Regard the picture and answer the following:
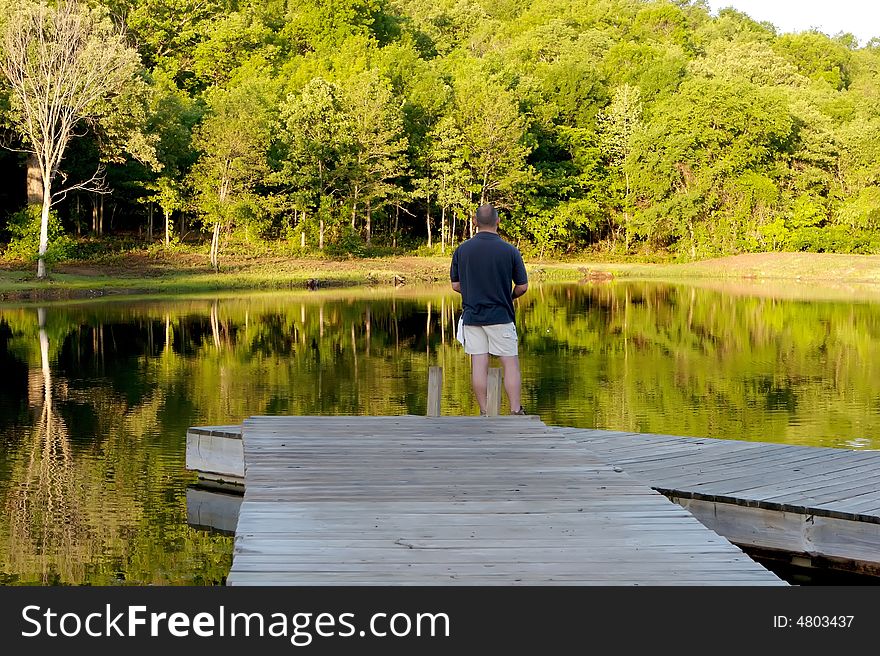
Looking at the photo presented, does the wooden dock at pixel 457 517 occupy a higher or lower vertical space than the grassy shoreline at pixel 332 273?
higher

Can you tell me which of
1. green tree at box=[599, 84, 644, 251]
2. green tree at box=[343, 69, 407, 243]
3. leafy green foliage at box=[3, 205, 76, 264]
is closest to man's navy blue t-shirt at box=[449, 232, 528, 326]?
leafy green foliage at box=[3, 205, 76, 264]

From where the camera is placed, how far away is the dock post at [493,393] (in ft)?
33.1

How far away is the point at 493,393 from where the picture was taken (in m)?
10.2

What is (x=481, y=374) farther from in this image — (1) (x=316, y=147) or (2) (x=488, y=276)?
(1) (x=316, y=147)

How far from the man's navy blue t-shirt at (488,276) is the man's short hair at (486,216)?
13 cm

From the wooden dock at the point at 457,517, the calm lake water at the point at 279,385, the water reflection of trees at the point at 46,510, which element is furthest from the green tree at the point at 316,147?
the wooden dock at the point at 457,517

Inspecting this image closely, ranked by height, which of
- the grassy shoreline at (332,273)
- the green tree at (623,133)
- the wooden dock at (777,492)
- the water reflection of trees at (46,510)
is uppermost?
the green tree at (623,133)

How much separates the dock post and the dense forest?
33.1 meters

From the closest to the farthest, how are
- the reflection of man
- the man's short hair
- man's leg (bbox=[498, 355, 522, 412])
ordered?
the man's short hair, the reflection of man, man's leg (bbox=[498, 355, 522, 412])

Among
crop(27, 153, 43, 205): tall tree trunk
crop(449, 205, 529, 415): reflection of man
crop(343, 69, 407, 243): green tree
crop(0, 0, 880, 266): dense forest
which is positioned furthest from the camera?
crop(343, 69, 407, 243): green tree

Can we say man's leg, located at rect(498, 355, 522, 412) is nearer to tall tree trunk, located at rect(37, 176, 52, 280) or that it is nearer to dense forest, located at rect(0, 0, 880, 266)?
tall tree trunk, located at rect(37, 176, 52, 280)

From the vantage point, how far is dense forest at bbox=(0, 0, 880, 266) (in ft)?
140

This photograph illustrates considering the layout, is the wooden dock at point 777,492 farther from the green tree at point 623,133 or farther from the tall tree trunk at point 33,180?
the green tree at point 623,133

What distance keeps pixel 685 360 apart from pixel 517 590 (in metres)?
15.7
